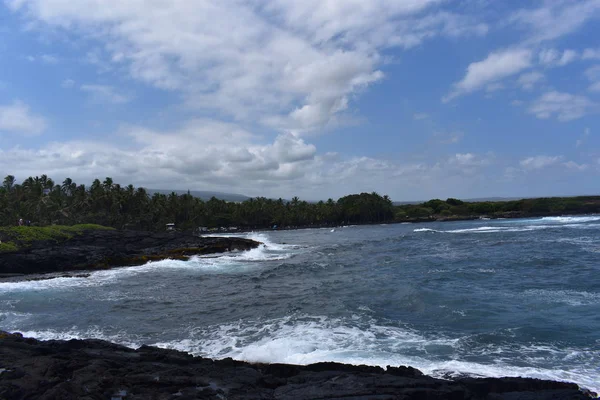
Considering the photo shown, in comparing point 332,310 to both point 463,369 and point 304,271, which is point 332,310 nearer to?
point 463,369

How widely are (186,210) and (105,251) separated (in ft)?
175

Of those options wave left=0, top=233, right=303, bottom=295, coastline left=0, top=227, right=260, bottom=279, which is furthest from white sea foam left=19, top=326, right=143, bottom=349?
coastline left=0, top=227, right=260, bottom=279

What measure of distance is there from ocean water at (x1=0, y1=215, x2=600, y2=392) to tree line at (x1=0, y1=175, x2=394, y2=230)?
41.2m

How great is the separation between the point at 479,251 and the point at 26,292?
34.4 metres

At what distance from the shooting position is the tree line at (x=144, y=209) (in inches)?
2458

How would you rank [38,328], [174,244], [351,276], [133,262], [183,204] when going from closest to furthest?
[38,328] < [351,276] < [133,262] < [174,244] < [183,204]

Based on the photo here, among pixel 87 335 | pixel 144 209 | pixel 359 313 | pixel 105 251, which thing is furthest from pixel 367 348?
pixel 144 209

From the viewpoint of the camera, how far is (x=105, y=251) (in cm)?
3759

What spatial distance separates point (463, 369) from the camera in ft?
32.5

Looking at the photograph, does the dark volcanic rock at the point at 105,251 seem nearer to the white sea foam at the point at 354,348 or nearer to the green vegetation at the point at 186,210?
the green vegetation at the point at 186,210

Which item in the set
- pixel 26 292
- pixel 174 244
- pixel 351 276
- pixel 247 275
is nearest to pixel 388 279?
pixel 351 276

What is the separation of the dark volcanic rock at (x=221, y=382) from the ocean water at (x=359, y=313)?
1.42m

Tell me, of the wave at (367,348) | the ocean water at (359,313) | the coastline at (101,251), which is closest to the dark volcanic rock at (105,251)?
the coastline at (101,251)

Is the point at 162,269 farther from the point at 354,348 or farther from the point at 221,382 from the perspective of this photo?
the point at 221,382
